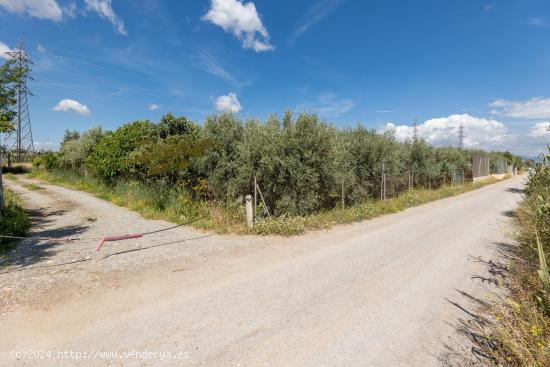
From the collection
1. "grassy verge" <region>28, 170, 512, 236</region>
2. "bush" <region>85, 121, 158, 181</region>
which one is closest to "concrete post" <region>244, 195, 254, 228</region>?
"grassy verge" <region>28, 170, 512, 236</region>

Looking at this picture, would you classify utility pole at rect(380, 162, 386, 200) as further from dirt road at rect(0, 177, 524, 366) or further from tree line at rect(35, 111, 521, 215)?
dirt road at rect(0, 177, 524, 366)

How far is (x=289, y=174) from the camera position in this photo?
9859mm

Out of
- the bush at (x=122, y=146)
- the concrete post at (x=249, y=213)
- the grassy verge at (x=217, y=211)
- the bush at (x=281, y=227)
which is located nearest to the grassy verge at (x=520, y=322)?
the bush at (x=281, y=227)

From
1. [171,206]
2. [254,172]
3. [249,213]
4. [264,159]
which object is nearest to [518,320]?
[249,213]

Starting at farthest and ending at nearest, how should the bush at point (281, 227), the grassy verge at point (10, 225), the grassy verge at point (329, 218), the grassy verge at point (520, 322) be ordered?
the grassy verge at point (329, 218)
the bush at point (281, 227)
the grassy verge at point (10, 225)
the grassy verge at point (520, 322)

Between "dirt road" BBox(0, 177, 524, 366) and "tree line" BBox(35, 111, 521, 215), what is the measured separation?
9.60ft

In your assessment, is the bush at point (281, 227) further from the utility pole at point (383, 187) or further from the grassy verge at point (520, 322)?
the utility pole at point (383, 187)

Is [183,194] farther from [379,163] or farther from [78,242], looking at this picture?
[379,163]

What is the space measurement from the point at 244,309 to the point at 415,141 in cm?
2230

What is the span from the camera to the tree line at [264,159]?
389 inches

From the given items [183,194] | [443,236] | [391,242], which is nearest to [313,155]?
[391,242]

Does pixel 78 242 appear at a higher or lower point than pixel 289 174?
lower

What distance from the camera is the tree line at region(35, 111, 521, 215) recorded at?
389 inches

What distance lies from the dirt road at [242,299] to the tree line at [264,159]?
293 centimetres
